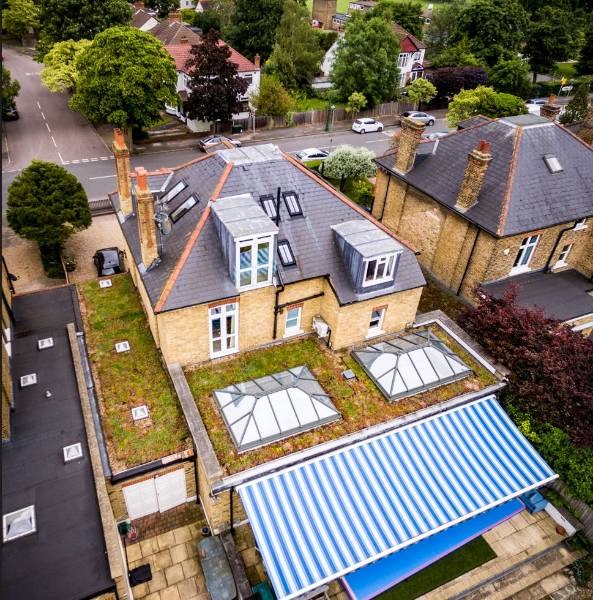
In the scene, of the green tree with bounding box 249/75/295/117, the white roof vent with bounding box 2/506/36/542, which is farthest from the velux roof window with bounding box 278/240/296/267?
the green tree with bounding box 249/75/295/117

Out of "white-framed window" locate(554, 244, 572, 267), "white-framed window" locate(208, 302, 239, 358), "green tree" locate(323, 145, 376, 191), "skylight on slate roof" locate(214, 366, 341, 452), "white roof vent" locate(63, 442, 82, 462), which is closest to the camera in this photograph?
"white roof vent" locate(63, 442, 82, 462)

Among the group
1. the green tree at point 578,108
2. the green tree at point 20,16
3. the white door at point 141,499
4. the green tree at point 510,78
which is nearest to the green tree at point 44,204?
the white door at point 141,499

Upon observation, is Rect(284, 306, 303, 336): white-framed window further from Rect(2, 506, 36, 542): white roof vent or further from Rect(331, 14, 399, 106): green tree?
Rect(331, 14, 399, 106): green tree

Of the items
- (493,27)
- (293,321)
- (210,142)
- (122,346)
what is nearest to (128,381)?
(122,346)

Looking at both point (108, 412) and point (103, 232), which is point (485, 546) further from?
point (103, 232)

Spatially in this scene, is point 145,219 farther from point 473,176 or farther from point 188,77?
point 188,77

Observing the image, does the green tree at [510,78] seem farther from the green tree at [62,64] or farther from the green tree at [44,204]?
the green tree at [44,204]
